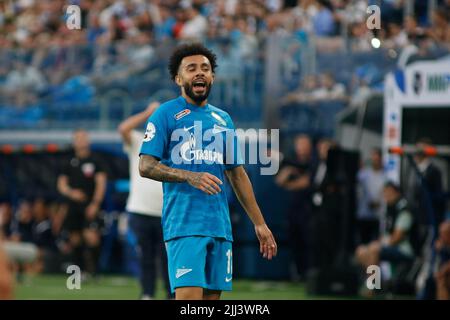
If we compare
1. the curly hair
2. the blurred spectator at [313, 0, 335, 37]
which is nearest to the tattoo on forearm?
the curly hair

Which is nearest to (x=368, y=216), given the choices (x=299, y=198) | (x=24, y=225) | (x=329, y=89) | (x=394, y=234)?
(x=299, y=198)

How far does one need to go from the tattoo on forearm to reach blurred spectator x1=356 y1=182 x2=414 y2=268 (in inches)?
252

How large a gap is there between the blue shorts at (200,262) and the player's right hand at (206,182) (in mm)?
431

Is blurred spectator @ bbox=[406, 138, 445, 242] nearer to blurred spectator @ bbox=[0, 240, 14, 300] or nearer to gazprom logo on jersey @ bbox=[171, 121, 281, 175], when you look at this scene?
gazprom logo on jersey @ bbox=[171, 121, 281, 175]

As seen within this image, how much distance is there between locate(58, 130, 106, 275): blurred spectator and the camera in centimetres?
1622

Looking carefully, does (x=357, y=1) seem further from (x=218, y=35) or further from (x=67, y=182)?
(x=67, y=182)

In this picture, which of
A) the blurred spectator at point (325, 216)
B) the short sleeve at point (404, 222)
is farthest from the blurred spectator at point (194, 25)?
the short sleeve at point (404, 222)

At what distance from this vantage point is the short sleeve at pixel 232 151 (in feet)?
22.6

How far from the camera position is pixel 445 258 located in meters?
12.2

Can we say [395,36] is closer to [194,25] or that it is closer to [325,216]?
[325,216]

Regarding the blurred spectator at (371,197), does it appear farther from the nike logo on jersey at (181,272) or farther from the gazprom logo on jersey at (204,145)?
the nike logo on jersey at (181,272)
